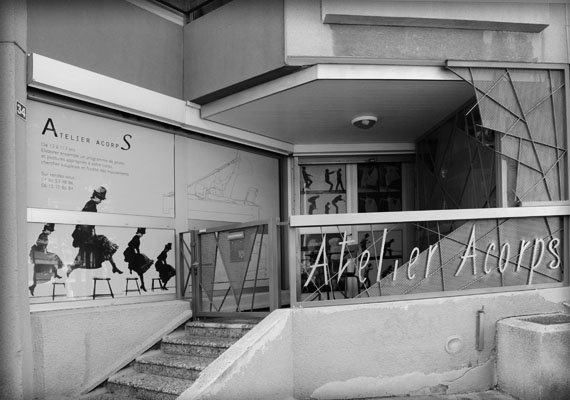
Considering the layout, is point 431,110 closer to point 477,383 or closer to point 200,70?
point 200,70

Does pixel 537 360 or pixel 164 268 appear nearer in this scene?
pixel 537 360

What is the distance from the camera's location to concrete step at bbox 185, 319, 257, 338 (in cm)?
679

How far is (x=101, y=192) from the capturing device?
7.21m

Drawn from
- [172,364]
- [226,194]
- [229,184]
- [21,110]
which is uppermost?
[21,110]

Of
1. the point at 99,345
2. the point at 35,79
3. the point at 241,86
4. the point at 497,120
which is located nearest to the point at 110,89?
the point at 35,79

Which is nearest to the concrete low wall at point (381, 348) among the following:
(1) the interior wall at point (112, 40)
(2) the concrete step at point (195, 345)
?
(2) the concrete step at point (195, 345)

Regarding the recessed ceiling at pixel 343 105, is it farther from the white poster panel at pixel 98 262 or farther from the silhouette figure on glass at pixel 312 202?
the white poster panel at pixel 98 262

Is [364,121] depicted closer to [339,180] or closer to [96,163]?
[339,180]

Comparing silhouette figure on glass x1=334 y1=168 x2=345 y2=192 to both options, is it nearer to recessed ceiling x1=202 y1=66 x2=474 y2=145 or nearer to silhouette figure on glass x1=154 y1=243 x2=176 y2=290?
recessed ceiling x1=202 y1=66 x2=474 y2=145

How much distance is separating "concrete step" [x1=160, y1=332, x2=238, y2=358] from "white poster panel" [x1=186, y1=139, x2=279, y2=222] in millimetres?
2026

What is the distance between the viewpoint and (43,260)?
6.50 meters

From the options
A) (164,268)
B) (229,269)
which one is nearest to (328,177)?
(229,269)

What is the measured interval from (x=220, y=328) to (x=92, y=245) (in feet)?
6.30

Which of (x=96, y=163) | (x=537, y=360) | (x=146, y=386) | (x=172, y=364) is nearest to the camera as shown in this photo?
(x=537, y=360)
